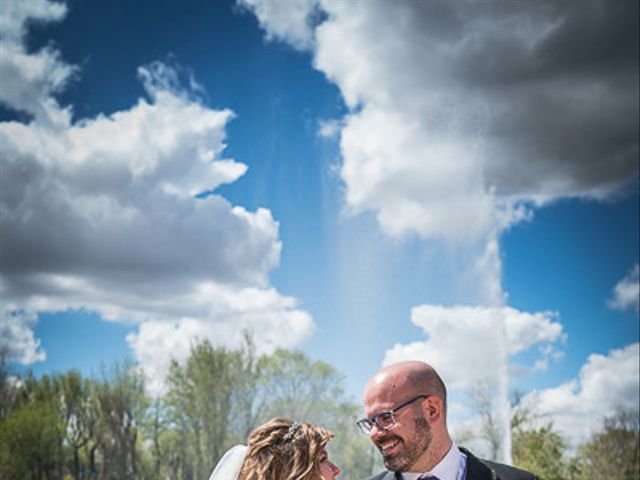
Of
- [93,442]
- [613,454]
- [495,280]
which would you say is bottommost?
[613,454]

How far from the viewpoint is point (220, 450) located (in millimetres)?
51469

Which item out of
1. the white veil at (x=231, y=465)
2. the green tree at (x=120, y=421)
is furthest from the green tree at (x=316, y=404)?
the white veil at (x=231, y=465)

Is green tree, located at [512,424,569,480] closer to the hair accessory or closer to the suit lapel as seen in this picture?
the suit lapel

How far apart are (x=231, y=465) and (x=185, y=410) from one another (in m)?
50.7

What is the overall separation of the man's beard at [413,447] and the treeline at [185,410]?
4626cm

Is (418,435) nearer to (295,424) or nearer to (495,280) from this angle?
(295,424)

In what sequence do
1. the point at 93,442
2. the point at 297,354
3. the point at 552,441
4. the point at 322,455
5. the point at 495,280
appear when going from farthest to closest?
the point at 297,354 → the point at 93,442 → the point at 552,441 → the point at 495,280 → the point at 322,455

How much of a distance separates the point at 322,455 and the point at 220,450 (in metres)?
49.7

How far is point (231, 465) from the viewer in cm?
475

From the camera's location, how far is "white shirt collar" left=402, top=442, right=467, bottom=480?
4570mm

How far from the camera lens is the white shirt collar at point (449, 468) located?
15.0 feet

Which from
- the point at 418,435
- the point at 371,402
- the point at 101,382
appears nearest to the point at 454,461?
the point at 418,435

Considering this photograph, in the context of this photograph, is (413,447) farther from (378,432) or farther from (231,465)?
(231,465)

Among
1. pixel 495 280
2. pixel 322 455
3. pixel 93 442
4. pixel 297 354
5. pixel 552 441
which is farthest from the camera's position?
pixel 297 354
